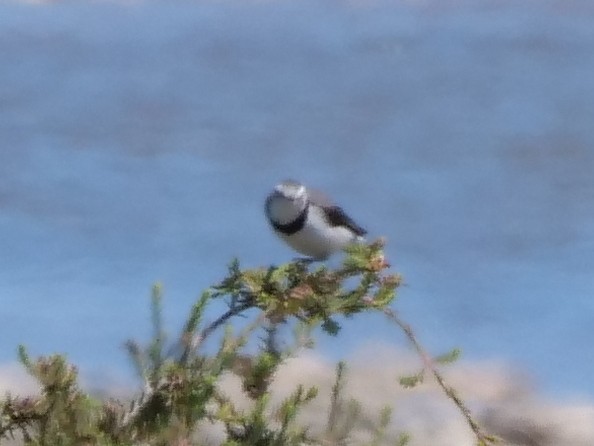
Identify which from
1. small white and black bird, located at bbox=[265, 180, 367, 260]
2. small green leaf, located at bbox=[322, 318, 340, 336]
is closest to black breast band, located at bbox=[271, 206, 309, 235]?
A: small white and black bird, located at bbox=[265, 180, 367, 260]

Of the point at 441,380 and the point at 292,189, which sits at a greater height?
the point at 292,189

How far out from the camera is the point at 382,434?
1008 mm

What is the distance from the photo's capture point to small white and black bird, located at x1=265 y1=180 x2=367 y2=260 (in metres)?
1.21

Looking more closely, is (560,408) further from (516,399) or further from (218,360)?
(218,360)

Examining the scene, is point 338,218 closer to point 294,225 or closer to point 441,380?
point 294,225

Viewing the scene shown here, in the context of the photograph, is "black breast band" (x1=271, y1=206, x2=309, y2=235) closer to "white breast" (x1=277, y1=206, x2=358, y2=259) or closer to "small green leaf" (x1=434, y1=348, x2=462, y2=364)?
"white breast" (x1=277, y1=206, x2=358, y2=259)

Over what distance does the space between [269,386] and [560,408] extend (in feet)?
3.64

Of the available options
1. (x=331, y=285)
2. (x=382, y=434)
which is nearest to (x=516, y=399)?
(x=382, y=434)

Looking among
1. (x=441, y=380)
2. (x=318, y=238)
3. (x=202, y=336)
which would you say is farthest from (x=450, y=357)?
(x=318, y=238)

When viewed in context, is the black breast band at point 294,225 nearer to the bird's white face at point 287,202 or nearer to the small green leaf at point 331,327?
the bird's white face at point 287,202

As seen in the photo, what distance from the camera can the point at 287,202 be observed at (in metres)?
1.22

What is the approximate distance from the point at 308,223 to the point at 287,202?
0.04 metres

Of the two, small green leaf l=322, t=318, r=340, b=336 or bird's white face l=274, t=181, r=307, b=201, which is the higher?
bird's white face l=274, t=181, r=307, b=201

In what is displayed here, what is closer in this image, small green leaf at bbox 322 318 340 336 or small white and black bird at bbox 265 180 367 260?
small green leaf at bbox 322 318 340 336
